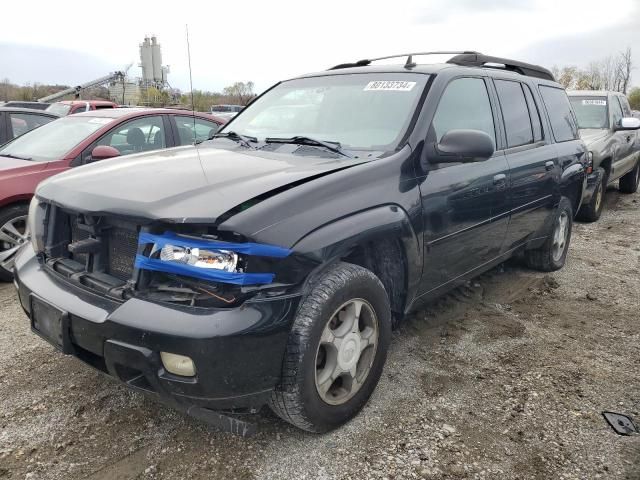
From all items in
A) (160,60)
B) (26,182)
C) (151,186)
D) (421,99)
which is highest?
(160,60)

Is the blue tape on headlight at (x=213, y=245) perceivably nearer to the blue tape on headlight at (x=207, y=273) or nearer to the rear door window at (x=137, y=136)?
the blue tape on headlight at (x=207, y=273)

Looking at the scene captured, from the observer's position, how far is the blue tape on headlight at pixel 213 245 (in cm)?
208

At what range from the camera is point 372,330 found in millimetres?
2713

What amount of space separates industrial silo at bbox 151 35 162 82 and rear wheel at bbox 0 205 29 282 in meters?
1.74

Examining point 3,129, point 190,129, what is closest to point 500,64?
point 190,129

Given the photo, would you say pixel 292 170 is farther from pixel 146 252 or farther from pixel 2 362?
pixel 2 362

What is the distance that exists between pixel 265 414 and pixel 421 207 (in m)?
1.39

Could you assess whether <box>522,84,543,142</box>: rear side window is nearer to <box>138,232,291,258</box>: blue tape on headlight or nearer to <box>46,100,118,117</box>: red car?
<box>138,232,291,258</box>: blue tape on headlight

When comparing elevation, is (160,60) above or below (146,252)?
above

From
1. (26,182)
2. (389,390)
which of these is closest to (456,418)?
(389,390)

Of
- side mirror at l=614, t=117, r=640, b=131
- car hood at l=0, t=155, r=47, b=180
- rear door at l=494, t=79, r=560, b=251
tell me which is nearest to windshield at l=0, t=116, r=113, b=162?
car hood at l=0, t=155, r=47, b=180

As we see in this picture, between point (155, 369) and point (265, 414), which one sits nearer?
point (155, 369)

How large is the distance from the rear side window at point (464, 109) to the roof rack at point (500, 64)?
20 centimetres

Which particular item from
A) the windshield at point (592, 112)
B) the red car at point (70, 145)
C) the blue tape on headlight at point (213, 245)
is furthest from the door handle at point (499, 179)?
the windshield at point (592, 112)
